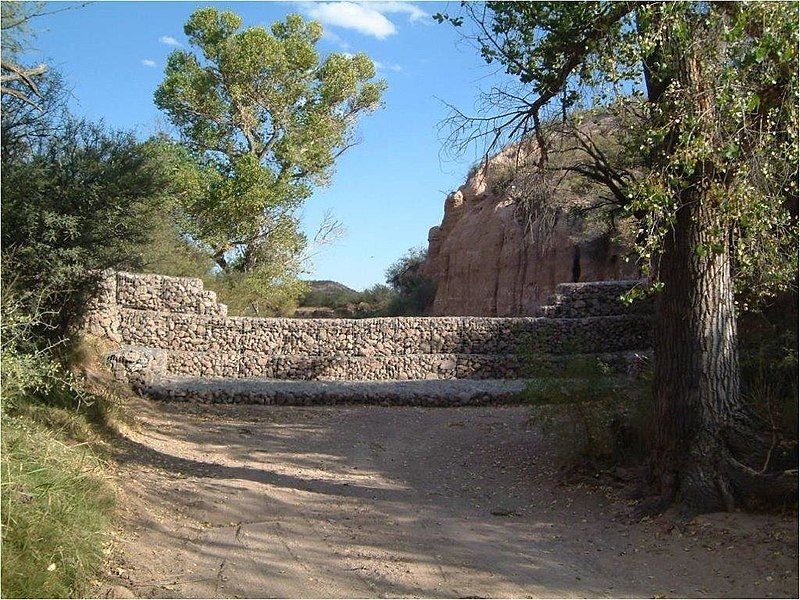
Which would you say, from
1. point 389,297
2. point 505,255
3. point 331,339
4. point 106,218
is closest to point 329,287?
point 389,297

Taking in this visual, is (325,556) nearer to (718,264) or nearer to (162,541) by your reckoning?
(162,541)

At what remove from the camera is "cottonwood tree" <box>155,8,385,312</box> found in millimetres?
28359

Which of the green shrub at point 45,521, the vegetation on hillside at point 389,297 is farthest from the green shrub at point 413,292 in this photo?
the green shrub at point 45,521

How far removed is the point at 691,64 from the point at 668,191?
1606 millimetres

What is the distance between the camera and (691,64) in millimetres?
7484

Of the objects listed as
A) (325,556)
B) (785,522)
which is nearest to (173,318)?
(325,556)

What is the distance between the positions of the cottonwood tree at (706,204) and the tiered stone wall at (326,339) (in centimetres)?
1228

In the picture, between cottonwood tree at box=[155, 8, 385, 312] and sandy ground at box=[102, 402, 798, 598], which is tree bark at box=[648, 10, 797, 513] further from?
cottonwood tree at box=[155, 8, 385, 312]

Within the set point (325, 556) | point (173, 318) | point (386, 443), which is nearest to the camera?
point (325, 556)

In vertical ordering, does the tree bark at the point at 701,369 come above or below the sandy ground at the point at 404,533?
above

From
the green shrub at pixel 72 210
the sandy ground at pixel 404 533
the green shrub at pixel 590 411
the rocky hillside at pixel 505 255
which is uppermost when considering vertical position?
the rocky hillside at pixel 505 255

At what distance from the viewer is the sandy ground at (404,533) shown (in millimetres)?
5812

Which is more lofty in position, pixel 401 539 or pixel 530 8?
pixel 530 8

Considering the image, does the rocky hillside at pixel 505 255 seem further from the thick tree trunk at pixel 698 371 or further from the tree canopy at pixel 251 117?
the thick tree trunk at pixel 698 371
